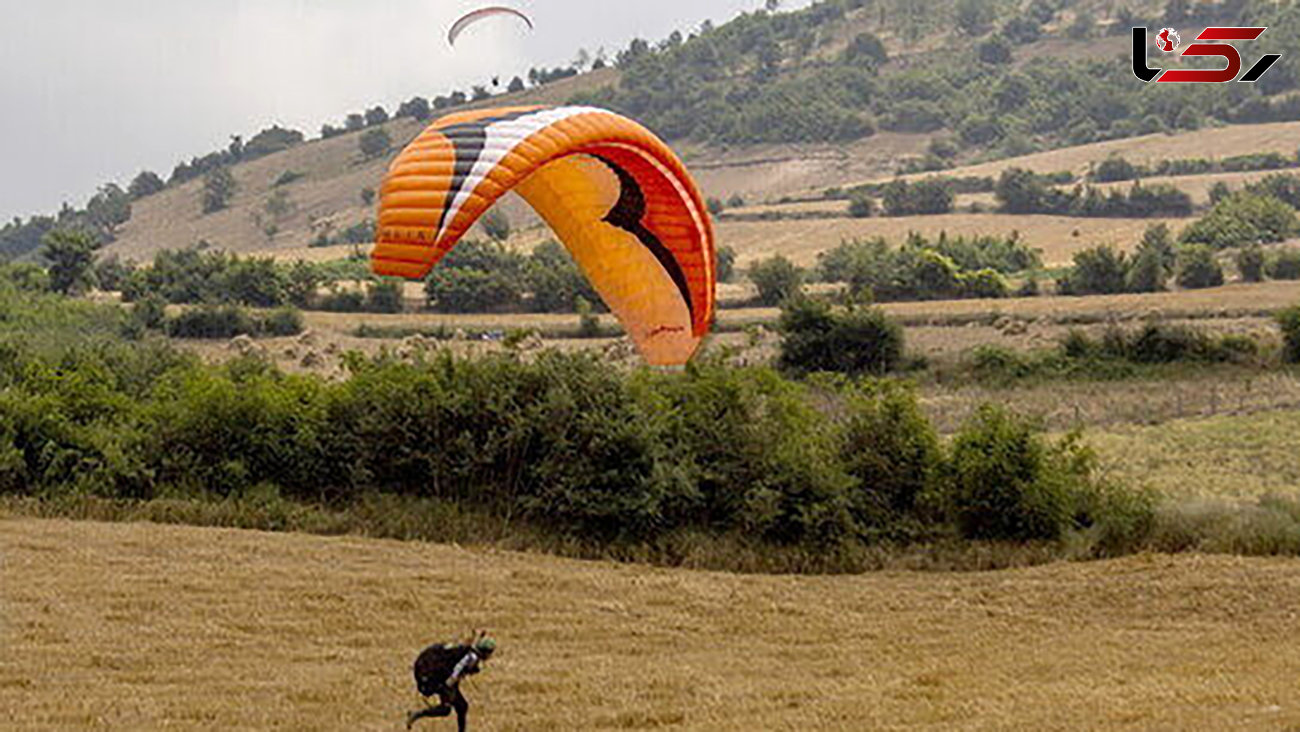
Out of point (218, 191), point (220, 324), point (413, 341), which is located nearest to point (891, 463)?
point (413, 341)

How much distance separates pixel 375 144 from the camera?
18062 centimetres

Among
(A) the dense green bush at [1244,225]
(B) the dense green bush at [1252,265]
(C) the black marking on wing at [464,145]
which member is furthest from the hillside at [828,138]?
(C) the black marking on wing at [464,145]

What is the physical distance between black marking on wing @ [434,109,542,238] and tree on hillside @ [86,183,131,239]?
163 meters

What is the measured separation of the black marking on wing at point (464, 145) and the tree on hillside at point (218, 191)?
524 ft

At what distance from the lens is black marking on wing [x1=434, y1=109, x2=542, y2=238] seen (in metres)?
18.0

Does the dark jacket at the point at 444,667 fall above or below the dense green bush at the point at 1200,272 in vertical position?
above

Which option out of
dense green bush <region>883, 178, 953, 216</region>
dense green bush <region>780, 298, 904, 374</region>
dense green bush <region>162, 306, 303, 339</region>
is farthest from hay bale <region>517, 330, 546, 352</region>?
dense green bush <region>883, 178, 953, 216</region>

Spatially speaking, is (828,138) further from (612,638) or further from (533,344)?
(612,638)

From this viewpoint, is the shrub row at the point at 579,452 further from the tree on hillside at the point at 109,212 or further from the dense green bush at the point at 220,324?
the tree on hillside at the point at 109,212

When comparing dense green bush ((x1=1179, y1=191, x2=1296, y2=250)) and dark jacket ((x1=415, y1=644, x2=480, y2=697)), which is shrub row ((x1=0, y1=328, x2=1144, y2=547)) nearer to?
dark jacket ((x1=415, y1=644, x2=480, y2=697))

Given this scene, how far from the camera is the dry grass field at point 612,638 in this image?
1583 centimetres

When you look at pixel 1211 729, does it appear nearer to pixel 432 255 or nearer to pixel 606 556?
pixel 432 255

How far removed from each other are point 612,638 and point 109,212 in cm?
17363

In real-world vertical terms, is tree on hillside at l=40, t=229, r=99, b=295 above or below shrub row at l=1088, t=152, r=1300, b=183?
above
